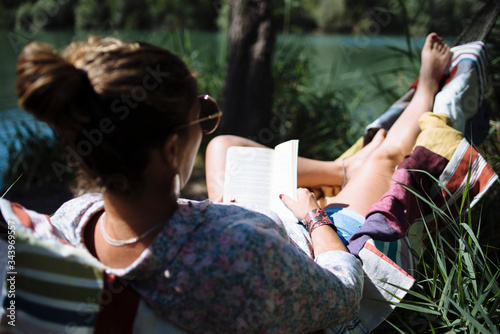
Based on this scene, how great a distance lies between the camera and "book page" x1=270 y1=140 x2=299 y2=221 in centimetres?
159

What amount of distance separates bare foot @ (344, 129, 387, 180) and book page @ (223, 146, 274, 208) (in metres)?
0.49

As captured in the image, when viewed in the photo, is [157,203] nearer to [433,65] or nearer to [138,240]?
[138,240]

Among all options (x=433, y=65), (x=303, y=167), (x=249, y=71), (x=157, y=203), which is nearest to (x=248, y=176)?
(x=303, y=167)

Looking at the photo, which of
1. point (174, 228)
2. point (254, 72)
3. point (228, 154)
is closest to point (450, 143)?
point (228, 154)

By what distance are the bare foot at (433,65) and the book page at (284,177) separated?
880 mm

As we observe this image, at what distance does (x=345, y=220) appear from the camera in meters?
1.62

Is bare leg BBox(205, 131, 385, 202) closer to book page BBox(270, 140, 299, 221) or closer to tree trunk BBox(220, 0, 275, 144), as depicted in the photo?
book page BBox(270, 140, 299, 221)

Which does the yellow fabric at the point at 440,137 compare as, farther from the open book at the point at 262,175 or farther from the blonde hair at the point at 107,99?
the blonde hair at the point at 107,99

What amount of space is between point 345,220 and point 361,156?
1.90 feet

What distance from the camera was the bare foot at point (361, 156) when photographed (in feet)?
6.84

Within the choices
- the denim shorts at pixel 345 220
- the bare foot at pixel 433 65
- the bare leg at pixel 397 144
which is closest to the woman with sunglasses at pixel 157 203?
the denim shorts at pixel 345 220

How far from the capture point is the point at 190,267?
94 centimetres

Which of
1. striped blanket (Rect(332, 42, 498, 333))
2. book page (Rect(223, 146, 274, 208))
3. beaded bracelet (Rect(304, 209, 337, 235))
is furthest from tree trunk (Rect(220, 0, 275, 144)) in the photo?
beaded bracelet (Rect(304, 209, 337, 235))

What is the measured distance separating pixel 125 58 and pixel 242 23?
2.91 m
